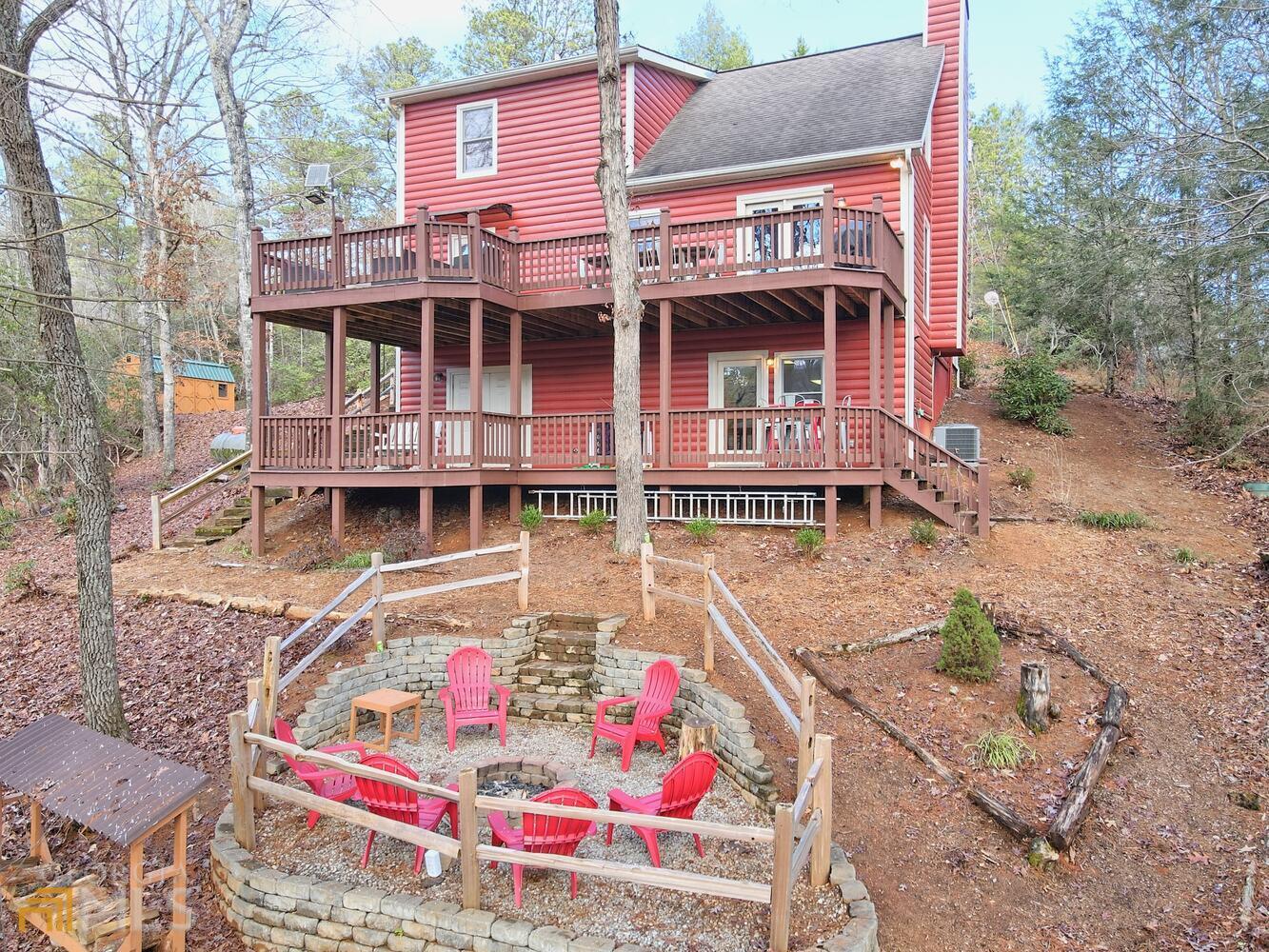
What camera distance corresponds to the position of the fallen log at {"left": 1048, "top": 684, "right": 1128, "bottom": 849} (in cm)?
544

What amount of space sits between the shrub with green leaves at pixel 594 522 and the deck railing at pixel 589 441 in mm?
942

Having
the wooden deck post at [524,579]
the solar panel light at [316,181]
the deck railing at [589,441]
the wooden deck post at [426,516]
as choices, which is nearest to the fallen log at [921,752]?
the wooden deck post at [524,579]

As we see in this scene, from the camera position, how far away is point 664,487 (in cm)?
1306

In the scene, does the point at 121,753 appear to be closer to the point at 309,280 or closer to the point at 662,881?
the point at 662,881

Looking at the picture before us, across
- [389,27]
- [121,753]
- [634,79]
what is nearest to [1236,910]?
[121,753]

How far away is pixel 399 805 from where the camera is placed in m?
5.32

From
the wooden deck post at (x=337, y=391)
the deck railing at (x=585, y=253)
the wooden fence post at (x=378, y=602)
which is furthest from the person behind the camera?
the wooden deck post at (x=337, y=391)

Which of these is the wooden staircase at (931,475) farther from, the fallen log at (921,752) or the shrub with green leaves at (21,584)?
the shrub with green leaves at (21,584)

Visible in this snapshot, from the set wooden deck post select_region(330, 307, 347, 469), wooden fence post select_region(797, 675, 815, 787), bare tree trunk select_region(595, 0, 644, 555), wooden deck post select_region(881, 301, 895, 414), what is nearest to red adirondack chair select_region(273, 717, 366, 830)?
wooden fence post select_region(797, 675, 815, 787)

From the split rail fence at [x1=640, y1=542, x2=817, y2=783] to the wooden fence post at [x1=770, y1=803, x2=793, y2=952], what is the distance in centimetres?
95

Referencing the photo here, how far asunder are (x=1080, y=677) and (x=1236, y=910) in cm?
282

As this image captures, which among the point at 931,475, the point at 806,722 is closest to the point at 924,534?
the point at 931,475

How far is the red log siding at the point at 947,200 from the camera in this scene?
16.5 m

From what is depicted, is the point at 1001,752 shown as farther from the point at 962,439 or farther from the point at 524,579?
the point at 962,439
